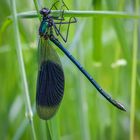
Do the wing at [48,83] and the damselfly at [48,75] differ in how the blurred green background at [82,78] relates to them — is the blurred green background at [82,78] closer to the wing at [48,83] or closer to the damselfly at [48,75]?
the damselfly at [48,75]

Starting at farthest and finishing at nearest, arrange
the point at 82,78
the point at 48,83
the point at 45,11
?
the point at 82,78 → the point at 45,11 → the point at 48,83

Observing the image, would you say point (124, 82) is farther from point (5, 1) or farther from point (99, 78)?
point (5, 1)

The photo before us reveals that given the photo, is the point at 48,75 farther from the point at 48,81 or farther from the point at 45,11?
the point at 45,11

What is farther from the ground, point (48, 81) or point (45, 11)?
point (45, 11)

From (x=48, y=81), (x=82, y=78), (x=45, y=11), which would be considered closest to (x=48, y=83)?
(x=48, y=81)


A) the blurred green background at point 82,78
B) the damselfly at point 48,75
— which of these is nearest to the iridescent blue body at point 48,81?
the damselfly at point 48,75

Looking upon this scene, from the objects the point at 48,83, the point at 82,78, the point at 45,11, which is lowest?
the point at 82,78

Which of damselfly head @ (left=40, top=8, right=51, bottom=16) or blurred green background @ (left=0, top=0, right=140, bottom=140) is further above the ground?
damselfly head @ (left=40, top=8, right=51, bottom=16)

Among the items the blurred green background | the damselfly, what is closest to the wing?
Result: the damselfly

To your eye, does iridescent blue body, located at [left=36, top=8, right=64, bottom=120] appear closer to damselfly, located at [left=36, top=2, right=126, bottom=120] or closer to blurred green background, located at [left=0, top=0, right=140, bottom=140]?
damselfly, located at [left=36, top=2, right=126, bottom=120]

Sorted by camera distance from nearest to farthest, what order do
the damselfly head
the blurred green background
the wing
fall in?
the wing < the damselfly head < the blurred green background
